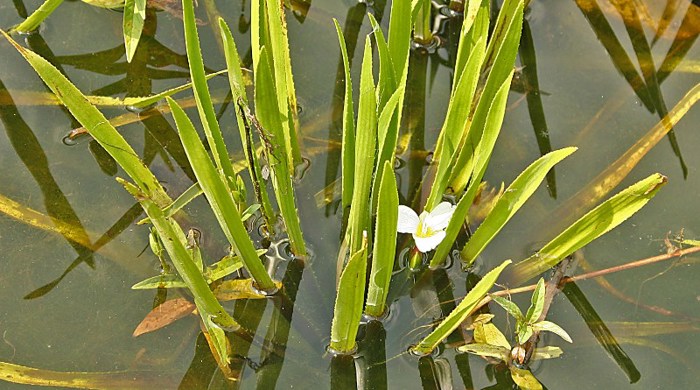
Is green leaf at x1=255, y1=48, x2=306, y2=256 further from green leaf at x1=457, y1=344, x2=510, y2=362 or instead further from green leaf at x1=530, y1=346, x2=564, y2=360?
green leaf at x1=530, y1=346, x2=564, y2=360

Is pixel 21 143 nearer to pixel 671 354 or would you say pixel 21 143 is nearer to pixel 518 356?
pixel 518 356

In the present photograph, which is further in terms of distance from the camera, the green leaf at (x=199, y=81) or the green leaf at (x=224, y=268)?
the green leaf at (x=224, y=268)

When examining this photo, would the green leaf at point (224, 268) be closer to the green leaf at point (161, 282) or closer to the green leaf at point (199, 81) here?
the green leaf at point (161, 282)

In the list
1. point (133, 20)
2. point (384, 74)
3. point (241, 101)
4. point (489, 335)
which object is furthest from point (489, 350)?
point (133, 20)

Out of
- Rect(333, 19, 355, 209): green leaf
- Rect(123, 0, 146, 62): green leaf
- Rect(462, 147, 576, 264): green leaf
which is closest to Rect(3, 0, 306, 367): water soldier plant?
Rect(333, 19, 355, 209): green leaf

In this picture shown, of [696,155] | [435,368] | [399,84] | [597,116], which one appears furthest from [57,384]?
[696,155]

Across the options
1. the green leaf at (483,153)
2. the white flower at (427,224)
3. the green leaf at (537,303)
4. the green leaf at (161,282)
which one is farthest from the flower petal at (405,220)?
the green leaf at (161,282)
